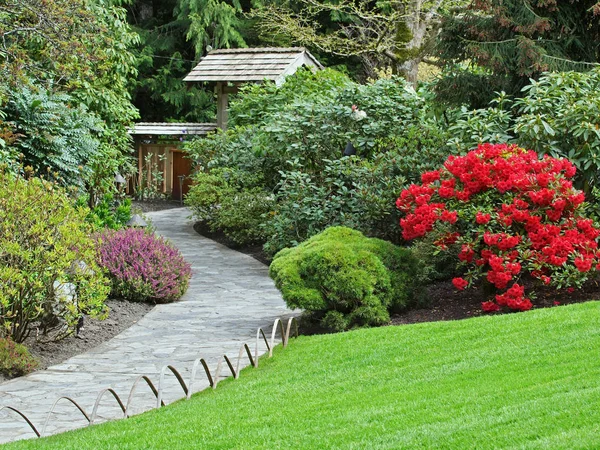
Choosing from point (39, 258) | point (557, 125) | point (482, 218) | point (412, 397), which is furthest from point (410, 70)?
point (412, 397)

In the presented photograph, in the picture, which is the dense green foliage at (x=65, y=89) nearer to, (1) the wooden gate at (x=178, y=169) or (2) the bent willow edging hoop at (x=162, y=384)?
(2) the bent willow edging hoop at (x=162, y=384)

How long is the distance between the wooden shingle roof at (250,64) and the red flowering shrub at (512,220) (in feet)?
54.0

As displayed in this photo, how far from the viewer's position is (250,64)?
92.4ft

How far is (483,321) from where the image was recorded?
9391 mm

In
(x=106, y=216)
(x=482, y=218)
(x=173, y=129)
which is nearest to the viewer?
(x=482, y=218)

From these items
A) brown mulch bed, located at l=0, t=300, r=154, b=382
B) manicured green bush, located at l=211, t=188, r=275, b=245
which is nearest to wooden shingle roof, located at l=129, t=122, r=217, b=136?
manicured green bush, located at l=211, t=188, r=275, b=245

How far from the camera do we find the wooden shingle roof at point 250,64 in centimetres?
2719

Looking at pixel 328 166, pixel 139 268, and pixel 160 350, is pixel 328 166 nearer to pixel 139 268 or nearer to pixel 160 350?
pixel 139 268

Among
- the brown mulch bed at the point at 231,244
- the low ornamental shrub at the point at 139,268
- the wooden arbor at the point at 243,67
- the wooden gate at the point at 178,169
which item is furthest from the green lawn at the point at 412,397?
the wooden gate at the point at 178,169

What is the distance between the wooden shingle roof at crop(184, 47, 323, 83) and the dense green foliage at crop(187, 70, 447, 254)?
6.41 m

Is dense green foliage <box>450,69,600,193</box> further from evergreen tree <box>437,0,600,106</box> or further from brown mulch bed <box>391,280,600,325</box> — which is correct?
→ brown mulch bed <box>391,280,600,325</box>

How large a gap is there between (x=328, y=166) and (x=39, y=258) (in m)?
6.60

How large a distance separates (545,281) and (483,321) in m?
1.21

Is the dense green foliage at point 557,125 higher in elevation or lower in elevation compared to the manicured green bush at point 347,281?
higher
